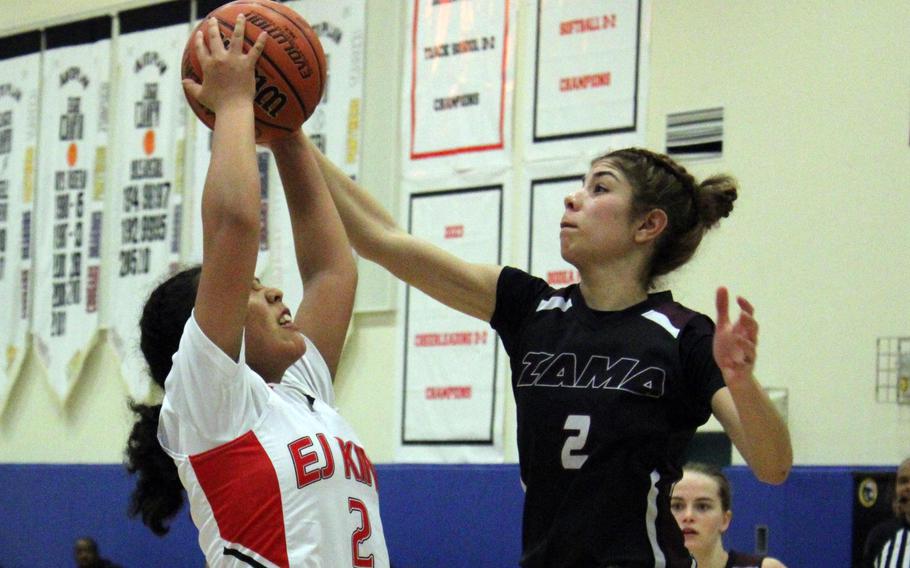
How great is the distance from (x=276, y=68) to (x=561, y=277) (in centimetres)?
436

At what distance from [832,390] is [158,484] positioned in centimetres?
427

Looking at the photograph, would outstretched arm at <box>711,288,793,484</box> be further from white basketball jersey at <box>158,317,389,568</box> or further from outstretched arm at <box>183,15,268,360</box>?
outstretched arm at <box>183,15,268,360</box>

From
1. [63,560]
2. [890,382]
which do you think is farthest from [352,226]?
[63,560]

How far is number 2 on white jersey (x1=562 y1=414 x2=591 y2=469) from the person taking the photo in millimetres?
2496

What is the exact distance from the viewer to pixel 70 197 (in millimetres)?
9320

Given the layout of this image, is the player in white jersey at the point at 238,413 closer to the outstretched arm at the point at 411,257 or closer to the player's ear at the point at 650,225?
the outstretched arm at the point at 411,257

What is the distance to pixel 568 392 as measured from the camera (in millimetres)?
2557

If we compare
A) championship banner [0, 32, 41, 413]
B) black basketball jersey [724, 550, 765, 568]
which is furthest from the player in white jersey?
championship banner [0, 32, 41, 413]

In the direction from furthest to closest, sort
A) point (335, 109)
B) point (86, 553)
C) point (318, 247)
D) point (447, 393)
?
point (86, 553)
point (335, 109)
point (447, 393)
point (318, 247)

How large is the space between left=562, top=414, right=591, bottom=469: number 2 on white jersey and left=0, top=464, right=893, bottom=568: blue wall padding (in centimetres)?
354

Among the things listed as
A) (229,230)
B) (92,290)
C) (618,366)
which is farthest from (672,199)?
(92,290)

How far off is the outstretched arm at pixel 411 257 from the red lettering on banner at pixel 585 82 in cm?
418

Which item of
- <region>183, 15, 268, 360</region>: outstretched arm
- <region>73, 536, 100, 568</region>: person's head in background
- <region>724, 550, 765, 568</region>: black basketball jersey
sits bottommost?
<region>73, 536, 100, 568</region>: person's head in background

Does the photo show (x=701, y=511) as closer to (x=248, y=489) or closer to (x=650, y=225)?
(x=650, y=225)
